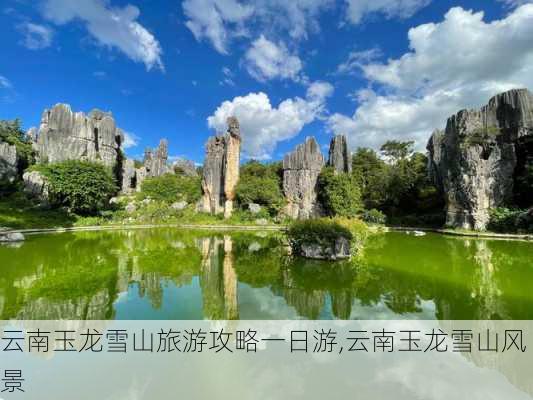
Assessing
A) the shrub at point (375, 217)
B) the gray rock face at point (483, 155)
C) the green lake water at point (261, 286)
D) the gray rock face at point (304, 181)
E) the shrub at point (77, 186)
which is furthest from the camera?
the gray rock face at point (304, 181)

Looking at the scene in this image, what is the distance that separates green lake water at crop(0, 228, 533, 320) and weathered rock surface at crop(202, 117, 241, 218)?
2102 cm

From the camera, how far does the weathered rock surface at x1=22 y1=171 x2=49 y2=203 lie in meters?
28.9

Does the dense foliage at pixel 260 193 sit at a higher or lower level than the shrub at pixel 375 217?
higher

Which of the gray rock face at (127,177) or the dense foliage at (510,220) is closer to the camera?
the dense foliage at (510,220)

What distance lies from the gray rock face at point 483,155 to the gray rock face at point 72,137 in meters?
36.5

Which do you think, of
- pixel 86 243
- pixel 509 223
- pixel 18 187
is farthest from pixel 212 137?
pixel 509 223

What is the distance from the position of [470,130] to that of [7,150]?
4348cm

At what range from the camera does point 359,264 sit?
35.7 feet

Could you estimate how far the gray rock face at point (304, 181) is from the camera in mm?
33906

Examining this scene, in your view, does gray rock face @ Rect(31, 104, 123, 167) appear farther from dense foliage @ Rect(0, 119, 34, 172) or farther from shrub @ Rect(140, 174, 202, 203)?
shrub @ Rect(140, 174, 202, 203)

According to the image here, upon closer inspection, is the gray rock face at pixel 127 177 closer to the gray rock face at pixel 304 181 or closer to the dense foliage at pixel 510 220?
the gray rock face at pixel 304 181

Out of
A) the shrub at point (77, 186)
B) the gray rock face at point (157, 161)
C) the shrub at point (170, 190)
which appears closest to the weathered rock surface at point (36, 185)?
the shrub at point (77, 186)

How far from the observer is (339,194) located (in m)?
31.7

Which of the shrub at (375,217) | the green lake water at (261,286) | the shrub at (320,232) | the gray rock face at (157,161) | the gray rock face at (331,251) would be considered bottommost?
the green lake water at (261,286)
